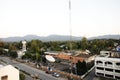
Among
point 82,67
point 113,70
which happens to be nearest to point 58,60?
point 82,67

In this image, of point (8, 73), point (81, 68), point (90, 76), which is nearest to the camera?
point (8, 73)

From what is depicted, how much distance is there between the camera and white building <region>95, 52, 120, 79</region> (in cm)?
3575

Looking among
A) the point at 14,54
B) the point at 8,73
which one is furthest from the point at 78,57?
the point at 14,54

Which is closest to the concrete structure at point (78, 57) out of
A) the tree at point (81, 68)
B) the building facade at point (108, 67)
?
the tree at point (81, 68)

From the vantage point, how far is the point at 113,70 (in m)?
36.3

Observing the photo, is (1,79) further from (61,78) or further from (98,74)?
(98,74)

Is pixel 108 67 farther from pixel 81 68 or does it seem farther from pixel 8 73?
pixel 8 73

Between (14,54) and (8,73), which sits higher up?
(8,73)

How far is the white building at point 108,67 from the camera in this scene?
3575 cm

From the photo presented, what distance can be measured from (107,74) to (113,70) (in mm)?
1949

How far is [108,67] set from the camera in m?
37.1

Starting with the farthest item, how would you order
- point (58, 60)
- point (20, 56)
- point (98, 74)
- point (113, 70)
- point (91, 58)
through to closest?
point (20, 56)
point (58, 60)
point (91, 58)
point (98, 74)
point (113, 70)

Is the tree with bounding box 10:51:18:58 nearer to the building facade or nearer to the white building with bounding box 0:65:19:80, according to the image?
the building facade

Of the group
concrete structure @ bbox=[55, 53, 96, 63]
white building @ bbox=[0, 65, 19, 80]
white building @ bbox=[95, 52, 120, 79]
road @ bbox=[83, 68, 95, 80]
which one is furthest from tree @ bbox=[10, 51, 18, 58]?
white building @ bbox=[0, 65, 19, 80]
